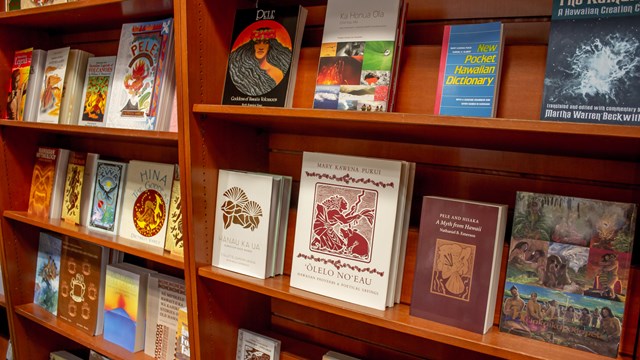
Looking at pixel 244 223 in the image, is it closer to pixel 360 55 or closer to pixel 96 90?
pixel 360 55

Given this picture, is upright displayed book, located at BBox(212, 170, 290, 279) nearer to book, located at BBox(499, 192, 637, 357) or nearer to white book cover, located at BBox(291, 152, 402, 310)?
white book cover, located at BBox(291, 152, 402, 310)

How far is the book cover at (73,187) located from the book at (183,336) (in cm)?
64

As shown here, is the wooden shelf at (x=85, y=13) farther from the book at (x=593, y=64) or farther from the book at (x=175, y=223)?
the book at (x=593, y=64)

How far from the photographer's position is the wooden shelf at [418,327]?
95 centimetres

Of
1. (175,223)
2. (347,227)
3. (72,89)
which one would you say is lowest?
(175,223)

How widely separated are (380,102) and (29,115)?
5.08 ft

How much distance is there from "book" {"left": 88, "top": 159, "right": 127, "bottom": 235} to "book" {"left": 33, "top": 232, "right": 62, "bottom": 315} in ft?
1.18

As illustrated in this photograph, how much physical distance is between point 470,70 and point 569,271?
50 cm

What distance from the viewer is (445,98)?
1.09m

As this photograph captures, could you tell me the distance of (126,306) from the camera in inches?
67.4

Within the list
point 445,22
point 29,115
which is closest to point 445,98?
point 445,22

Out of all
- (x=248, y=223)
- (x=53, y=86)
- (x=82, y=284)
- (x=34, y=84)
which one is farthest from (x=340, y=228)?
(x=34, y=84)

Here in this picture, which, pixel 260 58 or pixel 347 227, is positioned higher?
pixel 260 58

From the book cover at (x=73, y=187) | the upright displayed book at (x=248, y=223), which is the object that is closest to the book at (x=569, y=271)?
the upright displayed book at (x=248, y=223)
